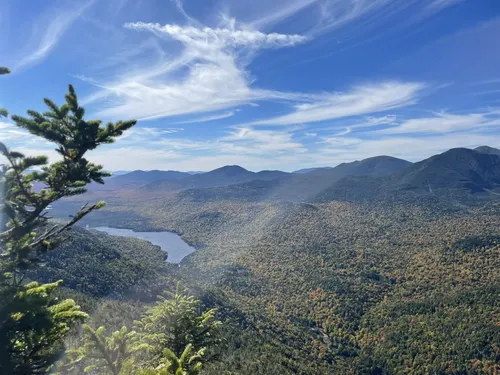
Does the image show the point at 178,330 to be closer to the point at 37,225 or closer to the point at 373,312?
the point at 37,225

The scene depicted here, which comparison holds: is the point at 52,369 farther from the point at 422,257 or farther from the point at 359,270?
the point at 422,257

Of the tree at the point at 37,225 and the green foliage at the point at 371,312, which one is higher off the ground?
the tree at the point at 37,225

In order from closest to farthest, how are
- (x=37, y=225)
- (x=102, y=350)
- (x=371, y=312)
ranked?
(x=37, y=225), (x=102, y=350), (x=371, y=312)

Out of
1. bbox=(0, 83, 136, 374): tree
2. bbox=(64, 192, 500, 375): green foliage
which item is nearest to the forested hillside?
bbox=(64, 192, 500, 375): green foliage

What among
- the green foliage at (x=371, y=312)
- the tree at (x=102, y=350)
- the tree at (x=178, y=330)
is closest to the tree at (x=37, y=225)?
the tree at (x=102, y=350)

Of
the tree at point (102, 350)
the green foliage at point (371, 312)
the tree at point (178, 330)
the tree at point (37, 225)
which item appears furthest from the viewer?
the green foliage at point (371, 312)

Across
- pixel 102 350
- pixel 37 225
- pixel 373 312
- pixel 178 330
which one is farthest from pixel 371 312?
pixel 37 225

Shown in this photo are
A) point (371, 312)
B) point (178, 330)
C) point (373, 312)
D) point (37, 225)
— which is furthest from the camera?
point (371, 312)

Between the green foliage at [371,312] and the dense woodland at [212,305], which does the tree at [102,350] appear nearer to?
the dense woodland at [212,305]

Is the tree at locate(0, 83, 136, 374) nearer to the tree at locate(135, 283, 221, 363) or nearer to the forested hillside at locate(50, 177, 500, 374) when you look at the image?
the tree at locate(135, 283, 221, 363)
